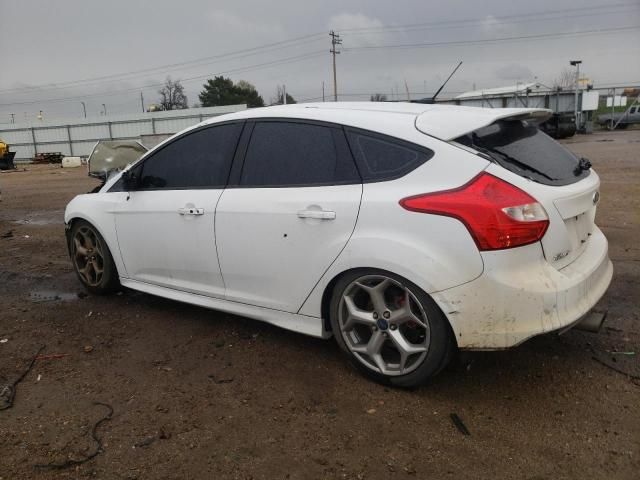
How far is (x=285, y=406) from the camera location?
9.91 ft

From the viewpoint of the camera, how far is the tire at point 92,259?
4723 millimetres

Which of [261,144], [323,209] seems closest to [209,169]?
[261,144]

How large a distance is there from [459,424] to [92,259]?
138 inches

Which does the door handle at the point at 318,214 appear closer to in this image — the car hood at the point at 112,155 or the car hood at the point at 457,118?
the car hood at the point at 457,118

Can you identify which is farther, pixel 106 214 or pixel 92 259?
pixel 92 259

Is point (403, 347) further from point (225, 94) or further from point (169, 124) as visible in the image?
point (225, 94)

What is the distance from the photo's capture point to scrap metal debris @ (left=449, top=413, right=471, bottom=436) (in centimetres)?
273

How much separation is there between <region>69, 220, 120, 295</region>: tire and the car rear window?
126 inches

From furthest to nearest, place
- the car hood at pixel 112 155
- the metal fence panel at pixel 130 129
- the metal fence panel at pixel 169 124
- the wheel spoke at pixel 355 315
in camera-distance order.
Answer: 1. the metal fence panel at pixel 130 129
2. the metal fence panel at pixel 169 124
3. the car hood at pixel 112 155
4. the wheel spoke at pixel 355 315

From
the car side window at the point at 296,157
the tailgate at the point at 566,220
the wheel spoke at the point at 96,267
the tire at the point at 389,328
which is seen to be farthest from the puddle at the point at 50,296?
the tailgate at the point at 566,220

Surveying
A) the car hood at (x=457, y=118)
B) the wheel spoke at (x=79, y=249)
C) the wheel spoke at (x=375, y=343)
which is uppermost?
the car hood at (x=457, y=118)

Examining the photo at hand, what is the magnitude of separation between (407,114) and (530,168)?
754 millimetres

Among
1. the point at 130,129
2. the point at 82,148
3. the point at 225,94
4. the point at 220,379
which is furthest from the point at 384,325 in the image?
the point at 225,94

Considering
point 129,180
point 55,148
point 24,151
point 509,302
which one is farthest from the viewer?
point 24,151
